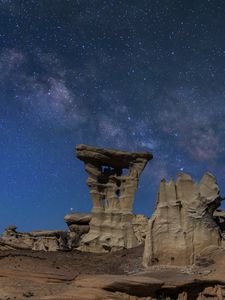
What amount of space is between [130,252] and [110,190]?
32.4 feet

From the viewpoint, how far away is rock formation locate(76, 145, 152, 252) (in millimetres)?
34000

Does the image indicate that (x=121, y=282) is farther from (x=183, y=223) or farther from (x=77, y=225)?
(x=77, y=225)

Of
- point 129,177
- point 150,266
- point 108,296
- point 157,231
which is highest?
point 129,177

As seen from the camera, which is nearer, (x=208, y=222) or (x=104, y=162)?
(x=208, y=222)

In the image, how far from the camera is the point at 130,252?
26938 millimetres

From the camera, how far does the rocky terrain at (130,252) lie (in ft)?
49.6

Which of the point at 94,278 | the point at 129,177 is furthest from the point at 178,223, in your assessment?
the point at 129,177

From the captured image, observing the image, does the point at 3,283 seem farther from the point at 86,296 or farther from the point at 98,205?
the point at 98,205

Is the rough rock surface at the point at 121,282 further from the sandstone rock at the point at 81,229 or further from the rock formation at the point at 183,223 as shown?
the sandstone rock at the point at 81,229

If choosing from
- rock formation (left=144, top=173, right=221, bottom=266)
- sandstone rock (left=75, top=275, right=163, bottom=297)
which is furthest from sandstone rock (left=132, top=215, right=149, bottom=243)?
sandstone rock (left=75, top=275, right=163, bottom=297)

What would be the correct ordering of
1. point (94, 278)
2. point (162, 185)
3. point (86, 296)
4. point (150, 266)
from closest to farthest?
point (86, 296)
point (94, 278)
point (150, 266)
point (162, 185)

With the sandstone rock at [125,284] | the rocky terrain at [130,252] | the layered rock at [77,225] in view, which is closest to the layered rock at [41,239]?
the layered rock at [77,225]

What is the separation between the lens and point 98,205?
118 feet

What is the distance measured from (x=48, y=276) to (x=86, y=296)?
326 cm
